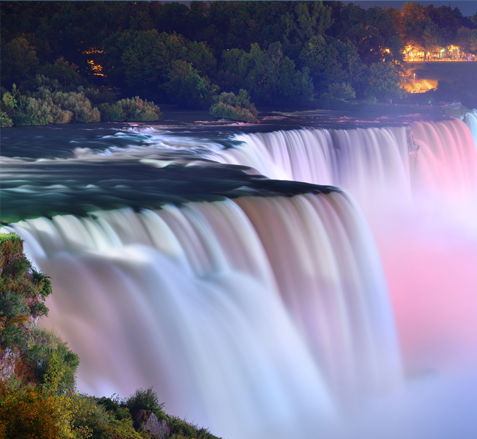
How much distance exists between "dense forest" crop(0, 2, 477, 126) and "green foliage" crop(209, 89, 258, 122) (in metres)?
0.05

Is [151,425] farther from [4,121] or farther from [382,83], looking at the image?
[382,83]

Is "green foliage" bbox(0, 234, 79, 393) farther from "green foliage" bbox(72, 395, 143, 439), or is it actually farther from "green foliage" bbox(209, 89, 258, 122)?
"green foliage" bbox(209, 89, 258, 122)

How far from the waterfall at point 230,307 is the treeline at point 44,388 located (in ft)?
2.17

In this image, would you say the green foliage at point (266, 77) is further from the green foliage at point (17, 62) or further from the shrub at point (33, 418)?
the shrub at point (33, 418)

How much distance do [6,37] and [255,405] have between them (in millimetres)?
33906

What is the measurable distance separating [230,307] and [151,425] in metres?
3.66

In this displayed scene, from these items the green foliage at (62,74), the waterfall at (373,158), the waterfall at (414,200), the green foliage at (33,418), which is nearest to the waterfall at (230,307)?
the waterfall at (414,200)

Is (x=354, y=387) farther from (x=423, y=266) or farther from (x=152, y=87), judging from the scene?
(x=152, y=87)

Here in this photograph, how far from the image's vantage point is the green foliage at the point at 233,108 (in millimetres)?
33531

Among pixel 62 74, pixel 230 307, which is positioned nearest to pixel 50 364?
pixel 230 307

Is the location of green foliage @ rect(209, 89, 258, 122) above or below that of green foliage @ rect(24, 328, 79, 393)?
above

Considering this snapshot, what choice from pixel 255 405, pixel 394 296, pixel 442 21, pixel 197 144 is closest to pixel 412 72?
pixel 442 21

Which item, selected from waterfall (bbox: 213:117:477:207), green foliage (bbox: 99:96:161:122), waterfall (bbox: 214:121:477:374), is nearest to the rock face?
waterfall (bbox: 214:121:477:374)

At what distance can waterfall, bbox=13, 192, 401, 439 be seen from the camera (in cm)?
1188
